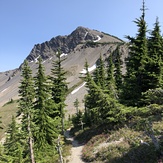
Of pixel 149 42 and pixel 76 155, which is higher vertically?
pixel 149 42

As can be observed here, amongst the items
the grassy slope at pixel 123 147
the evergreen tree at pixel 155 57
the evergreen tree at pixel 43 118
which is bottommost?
the grassy slope at pixel 123 147

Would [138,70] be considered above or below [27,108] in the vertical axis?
above

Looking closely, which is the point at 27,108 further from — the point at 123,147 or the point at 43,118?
the point at 123,147

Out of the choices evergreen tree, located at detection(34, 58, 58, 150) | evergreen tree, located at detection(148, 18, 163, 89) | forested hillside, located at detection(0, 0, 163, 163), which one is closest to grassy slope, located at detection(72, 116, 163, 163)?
forested hillside, located at detection(0, 0, 163, 163)

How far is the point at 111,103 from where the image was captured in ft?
91.5

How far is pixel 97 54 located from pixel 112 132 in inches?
6724

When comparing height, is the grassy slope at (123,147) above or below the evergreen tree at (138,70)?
below

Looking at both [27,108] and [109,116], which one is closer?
[27,108]

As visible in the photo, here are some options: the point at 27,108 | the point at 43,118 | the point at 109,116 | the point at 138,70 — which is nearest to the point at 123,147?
the point at 109,116

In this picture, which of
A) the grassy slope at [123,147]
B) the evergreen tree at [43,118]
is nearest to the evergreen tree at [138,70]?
the grassy slope at [123,147]

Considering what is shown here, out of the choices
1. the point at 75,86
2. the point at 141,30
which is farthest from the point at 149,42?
the point at 75,86

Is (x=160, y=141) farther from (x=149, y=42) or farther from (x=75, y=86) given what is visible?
(x=75, y=86)

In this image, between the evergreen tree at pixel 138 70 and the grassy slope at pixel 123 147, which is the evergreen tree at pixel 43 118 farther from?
the evergreen tree at pixel 138 70

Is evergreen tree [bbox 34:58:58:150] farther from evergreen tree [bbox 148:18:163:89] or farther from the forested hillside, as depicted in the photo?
evergreen tree [bbox 148:18:163:89]
